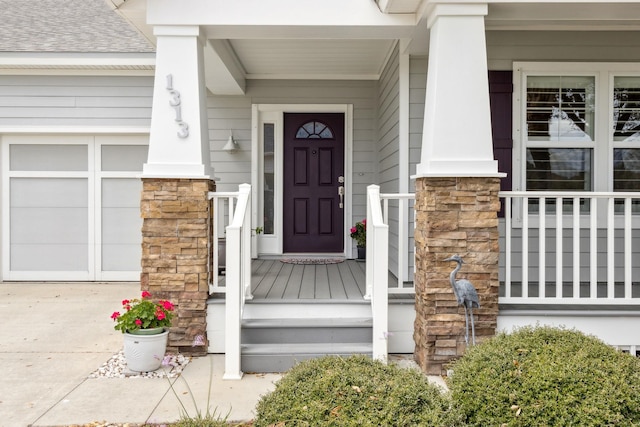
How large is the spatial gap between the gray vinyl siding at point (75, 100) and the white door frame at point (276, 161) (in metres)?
1.49

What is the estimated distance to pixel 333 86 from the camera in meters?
6.46

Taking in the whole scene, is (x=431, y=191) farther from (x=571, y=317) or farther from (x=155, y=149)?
(x=155, y=149)

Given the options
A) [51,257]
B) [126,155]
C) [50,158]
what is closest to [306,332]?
[126,155]

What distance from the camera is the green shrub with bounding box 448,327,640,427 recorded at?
2039 mm

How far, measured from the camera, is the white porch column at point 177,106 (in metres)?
3.82

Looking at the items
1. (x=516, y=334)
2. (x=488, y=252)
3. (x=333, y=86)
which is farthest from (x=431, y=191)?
(x=333, y=86)

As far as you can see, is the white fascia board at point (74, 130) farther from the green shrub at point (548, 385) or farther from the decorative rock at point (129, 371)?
the green shrub at point (548, 385)

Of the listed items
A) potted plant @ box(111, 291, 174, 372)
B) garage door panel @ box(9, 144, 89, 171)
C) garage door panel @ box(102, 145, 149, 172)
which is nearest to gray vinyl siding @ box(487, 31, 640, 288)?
potted plant @ box(111, 291, 174, 372)

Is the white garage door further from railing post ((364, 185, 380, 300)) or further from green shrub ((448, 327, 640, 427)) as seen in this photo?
green shrub ((448, 327, 640, 427))

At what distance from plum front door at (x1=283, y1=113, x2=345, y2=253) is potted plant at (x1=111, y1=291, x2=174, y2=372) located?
3.26 meters

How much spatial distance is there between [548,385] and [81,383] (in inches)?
115

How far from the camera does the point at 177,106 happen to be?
3822 millimetres

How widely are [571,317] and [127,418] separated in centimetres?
319

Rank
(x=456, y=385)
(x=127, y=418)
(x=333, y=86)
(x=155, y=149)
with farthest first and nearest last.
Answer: (x=333, y=86) < (x=155, y=149) < (x=127, y=418) < (x=456, y=385)
